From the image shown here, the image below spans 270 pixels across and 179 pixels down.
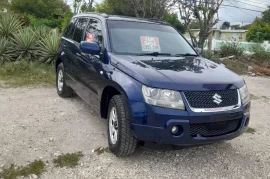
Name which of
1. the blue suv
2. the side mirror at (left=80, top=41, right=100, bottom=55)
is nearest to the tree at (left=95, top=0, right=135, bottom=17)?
the blue suv

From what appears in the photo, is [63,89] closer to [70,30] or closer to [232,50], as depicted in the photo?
[70,30]

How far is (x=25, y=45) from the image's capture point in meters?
8.76

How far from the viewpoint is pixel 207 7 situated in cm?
1088

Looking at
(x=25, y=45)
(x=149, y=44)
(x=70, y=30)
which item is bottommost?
(x=25, y=45)

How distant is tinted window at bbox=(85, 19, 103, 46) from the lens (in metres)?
4.23

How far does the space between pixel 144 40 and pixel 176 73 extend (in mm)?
1167

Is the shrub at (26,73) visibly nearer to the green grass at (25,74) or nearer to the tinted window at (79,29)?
the green grass at (25,74)

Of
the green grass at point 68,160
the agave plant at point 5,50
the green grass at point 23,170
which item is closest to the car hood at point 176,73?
the green grass at point 68,160

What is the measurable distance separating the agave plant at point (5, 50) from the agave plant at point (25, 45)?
0.19 meters

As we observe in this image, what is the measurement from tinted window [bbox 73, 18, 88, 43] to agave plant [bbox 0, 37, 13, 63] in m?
4.22

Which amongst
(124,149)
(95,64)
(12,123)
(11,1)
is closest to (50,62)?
(12,123)

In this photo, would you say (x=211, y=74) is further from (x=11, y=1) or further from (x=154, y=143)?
(x=11, y=1)

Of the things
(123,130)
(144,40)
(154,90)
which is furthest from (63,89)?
(154,90)

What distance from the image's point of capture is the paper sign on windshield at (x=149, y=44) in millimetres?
4128
